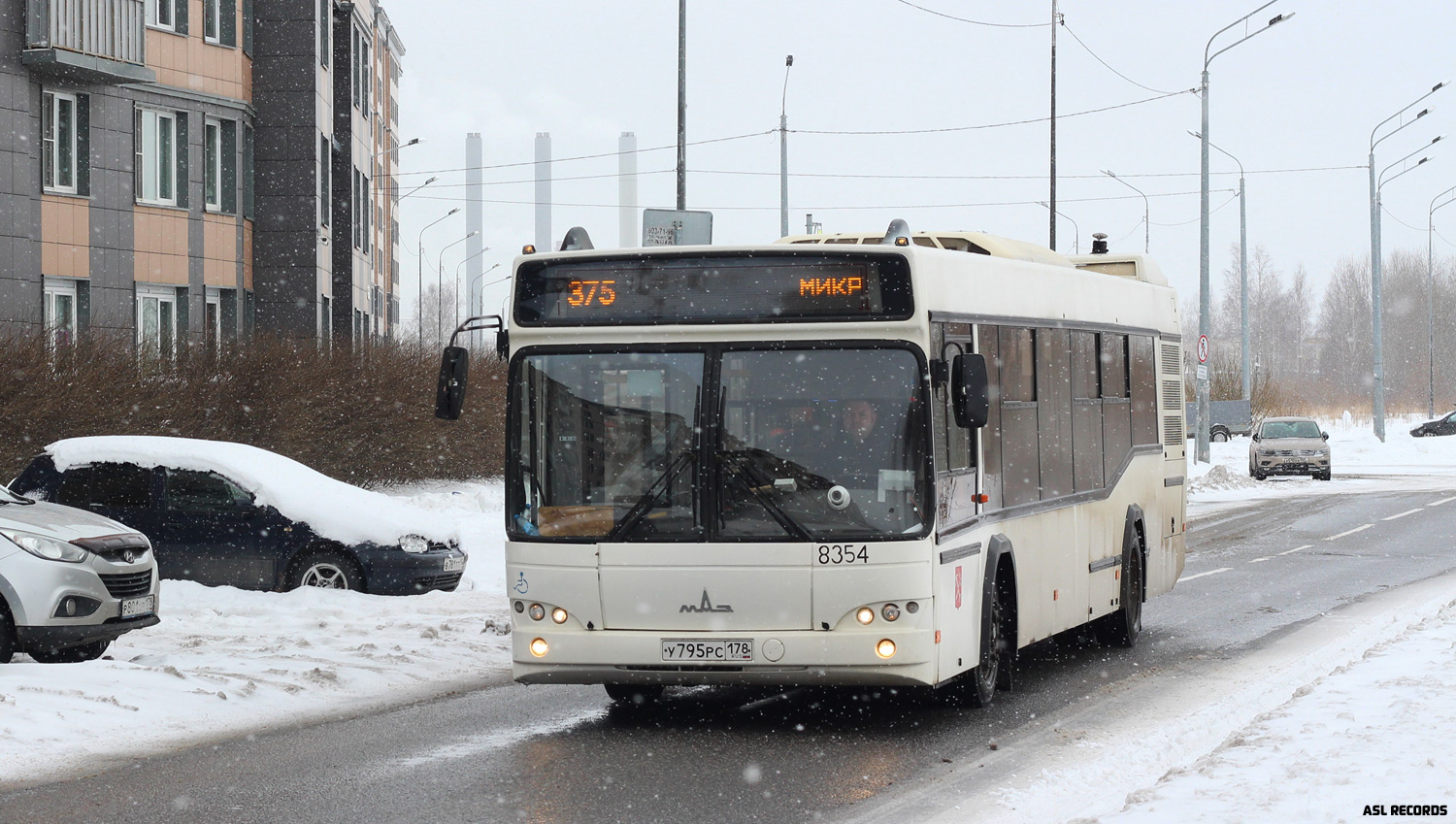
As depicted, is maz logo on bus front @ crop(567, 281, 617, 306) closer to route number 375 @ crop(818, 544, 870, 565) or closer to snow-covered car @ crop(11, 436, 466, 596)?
route number 375 @ crop(818, 544, 870, 565)

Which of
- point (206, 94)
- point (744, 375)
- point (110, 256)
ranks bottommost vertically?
point (744, 375)

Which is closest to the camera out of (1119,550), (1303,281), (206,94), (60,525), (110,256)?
(60,525)

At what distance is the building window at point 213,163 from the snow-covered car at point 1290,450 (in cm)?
2596

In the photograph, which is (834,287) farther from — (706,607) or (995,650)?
(995,650)

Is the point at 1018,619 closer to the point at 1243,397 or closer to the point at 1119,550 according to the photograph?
the point at 1119,550

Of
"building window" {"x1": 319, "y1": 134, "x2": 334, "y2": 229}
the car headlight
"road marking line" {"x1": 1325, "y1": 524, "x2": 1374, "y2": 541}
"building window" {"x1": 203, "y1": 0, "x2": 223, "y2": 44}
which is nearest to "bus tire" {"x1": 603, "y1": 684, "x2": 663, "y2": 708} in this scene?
the car headlight

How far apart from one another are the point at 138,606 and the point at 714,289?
5245 millimetres

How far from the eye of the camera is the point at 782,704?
10.6 meters

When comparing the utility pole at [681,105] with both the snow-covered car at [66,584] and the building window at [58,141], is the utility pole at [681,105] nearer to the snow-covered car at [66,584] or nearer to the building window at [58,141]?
the building window at [58,141]

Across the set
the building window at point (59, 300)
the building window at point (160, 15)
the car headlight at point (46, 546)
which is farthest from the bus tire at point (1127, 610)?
the building window at point (160, 15)

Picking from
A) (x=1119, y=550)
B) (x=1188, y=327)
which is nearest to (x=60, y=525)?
(x=1119, y=550)

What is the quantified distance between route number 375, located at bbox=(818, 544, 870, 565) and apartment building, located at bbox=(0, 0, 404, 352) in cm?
1532

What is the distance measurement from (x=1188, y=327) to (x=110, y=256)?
126 m

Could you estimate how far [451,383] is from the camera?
9.53 metres
